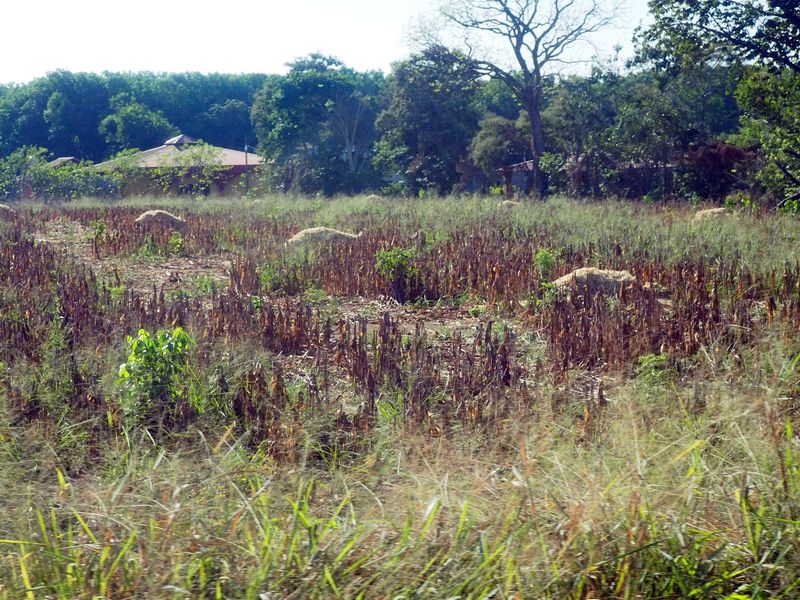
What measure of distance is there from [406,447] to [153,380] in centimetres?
151

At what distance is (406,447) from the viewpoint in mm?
3771

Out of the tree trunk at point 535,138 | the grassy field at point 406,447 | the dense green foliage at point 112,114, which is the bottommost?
the grassy field at point 406,447

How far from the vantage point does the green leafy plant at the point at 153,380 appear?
425 centimetres

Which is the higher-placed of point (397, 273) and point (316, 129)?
point (316, 129)

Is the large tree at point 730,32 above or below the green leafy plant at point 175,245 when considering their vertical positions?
above

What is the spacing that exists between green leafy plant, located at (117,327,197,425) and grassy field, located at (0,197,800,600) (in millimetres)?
16

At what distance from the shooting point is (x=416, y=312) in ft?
26.1

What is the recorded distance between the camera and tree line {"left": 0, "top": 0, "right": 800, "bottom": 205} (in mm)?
17562

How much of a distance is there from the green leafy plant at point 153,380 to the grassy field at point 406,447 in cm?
2

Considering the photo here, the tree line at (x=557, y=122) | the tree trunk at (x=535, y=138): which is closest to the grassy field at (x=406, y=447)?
the tree line at (x=557, y=122)

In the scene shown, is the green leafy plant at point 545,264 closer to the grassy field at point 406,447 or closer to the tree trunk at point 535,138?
the grassy field at point 406,447

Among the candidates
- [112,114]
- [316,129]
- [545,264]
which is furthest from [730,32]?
[112,114]

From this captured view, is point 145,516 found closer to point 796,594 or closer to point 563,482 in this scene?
point 563,482

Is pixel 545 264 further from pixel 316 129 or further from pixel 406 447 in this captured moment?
pixel 316 129
